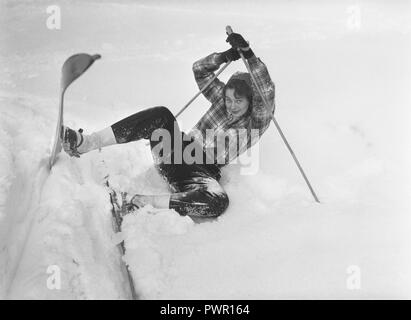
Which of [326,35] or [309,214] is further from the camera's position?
[326,35]

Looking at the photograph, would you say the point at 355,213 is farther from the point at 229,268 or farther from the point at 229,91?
the point at 229,91

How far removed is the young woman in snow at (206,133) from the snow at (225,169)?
0.20ft

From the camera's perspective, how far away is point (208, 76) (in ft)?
5.83

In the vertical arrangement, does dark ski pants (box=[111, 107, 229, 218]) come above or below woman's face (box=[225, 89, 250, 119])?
below

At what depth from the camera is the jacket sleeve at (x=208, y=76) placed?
174 centimetres

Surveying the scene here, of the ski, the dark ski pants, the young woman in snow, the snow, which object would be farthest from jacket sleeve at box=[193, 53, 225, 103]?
the ski

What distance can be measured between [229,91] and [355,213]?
67 cm

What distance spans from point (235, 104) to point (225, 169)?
319mm

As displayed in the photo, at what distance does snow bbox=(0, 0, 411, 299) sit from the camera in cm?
122

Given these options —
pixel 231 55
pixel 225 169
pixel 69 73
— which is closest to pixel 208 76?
pixel 231 55

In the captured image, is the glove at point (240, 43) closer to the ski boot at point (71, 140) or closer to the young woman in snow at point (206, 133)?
the young woman in snow at point (206, 133)

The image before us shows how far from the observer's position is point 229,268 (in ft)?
4.15

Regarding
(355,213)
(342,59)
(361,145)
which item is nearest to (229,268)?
(355,213)

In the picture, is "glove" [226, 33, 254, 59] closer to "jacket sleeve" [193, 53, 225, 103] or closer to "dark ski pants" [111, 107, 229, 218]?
"jacket sleeve" [193, 53, 225, 103]
